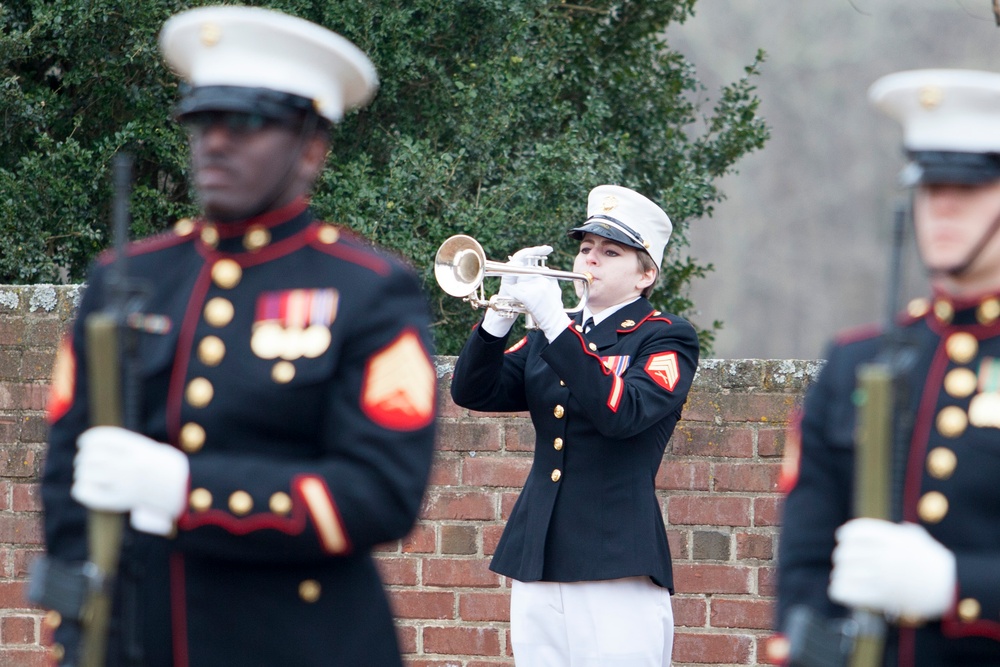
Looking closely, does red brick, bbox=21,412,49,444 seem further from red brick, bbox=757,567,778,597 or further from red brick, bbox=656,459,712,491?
red brick, bbox=757,567,778,597

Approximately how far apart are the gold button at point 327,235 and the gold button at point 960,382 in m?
1.09

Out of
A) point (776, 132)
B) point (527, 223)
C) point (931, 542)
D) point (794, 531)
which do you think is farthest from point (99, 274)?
point (776, 132)

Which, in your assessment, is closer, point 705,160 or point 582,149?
point 582,149

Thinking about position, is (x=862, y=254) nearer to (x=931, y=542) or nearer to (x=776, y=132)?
(x=776, y=132)

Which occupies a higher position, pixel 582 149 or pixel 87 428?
pixel 582 149

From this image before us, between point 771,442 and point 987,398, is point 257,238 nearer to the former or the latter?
point 987,398

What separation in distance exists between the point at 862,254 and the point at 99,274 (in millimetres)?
15963

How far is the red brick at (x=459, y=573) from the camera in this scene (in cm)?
564

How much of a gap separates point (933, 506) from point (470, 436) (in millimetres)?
3295

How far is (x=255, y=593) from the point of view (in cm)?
263

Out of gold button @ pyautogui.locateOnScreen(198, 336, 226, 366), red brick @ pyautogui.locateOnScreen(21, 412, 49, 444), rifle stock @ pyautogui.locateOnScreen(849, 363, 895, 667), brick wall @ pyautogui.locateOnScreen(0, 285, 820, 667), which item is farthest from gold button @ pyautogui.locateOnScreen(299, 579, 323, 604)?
red brick @ pyautogui.locateOnScreen(21, 412, 49, 444)

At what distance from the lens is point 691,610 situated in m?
5.62

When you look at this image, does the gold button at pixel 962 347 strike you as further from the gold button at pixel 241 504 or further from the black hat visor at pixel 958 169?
the gold button at pixel 241 504

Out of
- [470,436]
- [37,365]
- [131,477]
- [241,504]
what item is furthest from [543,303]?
[131,477]
